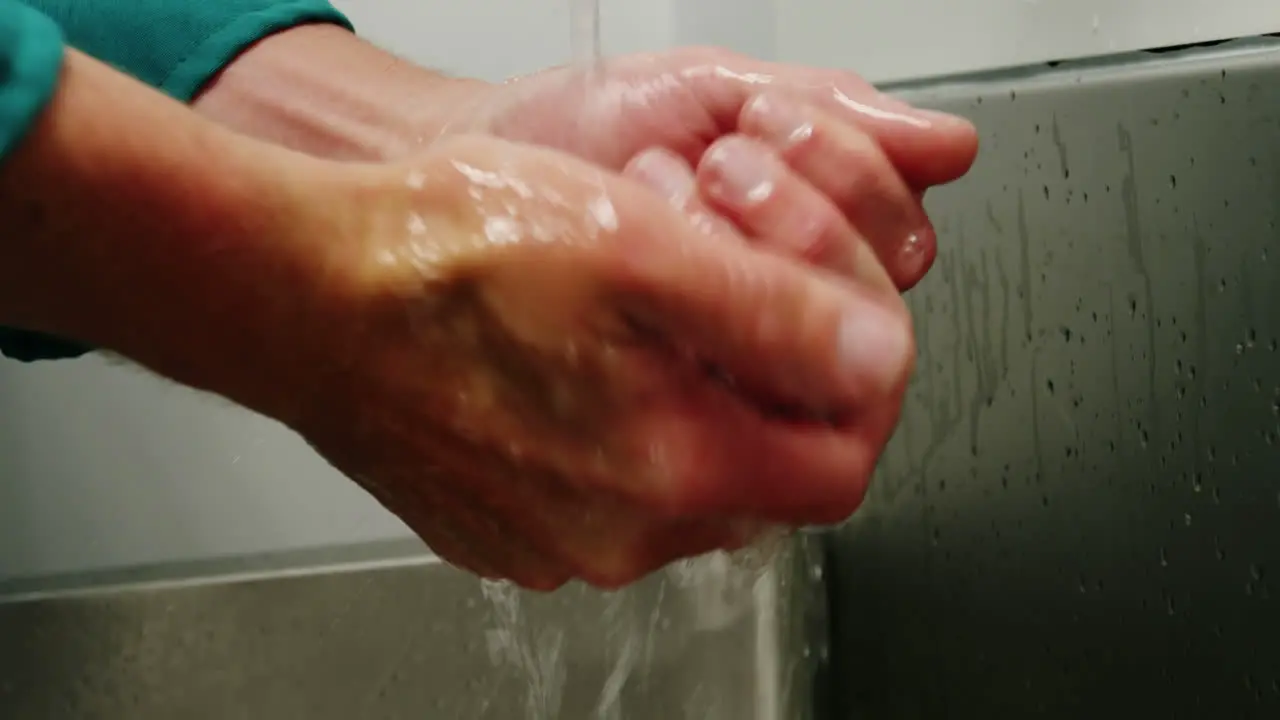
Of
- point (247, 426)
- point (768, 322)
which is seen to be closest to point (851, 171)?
point (768, 322)

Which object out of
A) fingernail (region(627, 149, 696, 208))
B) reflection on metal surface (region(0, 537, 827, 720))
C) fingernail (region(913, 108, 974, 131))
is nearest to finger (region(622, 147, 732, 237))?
fingernail (region(627, 149, 696, 208))

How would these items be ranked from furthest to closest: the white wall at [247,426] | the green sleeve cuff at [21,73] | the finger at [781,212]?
the white wall at [247,426], the finger at [781,212], the green sleeve cuff at [21,73]

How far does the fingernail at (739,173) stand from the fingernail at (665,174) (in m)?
0.02

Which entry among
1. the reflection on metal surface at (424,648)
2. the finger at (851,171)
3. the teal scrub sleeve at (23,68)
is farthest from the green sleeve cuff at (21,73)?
the reflection on metal surface at (424,648)

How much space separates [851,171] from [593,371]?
7.4 inches

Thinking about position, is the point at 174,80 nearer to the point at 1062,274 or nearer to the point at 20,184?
the point at 20,184

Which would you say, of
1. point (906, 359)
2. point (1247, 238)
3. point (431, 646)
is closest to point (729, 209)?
point (906, 359)

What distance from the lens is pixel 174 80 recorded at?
581mm

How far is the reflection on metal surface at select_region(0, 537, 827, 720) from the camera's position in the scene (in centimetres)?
63

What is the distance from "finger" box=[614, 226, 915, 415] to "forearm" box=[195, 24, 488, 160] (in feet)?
0.97

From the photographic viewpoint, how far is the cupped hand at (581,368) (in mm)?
298

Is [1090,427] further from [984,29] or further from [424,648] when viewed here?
[424,648]

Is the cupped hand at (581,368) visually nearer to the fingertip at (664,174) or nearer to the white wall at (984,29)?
the fingertip at (664,174)

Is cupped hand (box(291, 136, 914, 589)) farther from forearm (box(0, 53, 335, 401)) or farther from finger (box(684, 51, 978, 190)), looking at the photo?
finger (box(684, 51, 978, 190))
